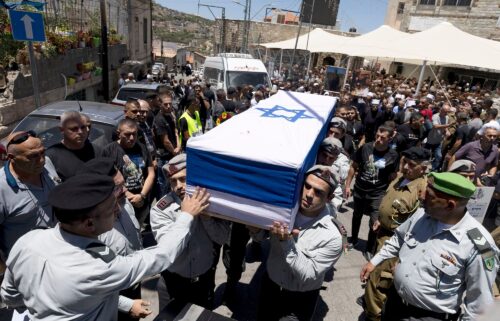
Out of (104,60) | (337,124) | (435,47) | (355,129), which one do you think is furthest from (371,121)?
(104,60)

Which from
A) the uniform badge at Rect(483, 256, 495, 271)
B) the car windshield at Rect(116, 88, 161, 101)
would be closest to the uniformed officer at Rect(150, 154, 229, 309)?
the uniform badge at Rect(483, 256, 495, 271)

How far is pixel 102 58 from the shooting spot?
1219cm

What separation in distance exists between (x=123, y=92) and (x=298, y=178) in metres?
7.62

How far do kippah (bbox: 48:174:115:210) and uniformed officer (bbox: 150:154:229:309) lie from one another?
770 mm

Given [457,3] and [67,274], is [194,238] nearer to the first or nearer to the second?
[67,274]

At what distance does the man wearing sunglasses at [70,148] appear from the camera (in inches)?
121

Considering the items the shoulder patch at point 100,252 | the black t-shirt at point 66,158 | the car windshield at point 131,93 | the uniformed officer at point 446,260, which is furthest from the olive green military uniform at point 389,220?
the car windshield at point 131,93

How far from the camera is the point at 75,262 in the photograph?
1.42 metres

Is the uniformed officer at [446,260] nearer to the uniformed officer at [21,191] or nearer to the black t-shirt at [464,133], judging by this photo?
the uniformed officer at [21,191]

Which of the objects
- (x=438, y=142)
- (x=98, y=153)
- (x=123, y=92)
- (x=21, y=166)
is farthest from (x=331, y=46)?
→ (x=21, y=166)

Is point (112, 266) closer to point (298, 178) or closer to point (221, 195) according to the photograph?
point (221, 195)

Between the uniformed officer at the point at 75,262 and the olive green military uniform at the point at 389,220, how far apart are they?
2279mm

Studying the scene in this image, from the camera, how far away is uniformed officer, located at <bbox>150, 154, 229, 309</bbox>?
2.32 metres

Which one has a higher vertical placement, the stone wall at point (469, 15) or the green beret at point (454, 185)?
the stone wall at point (469, 15)
